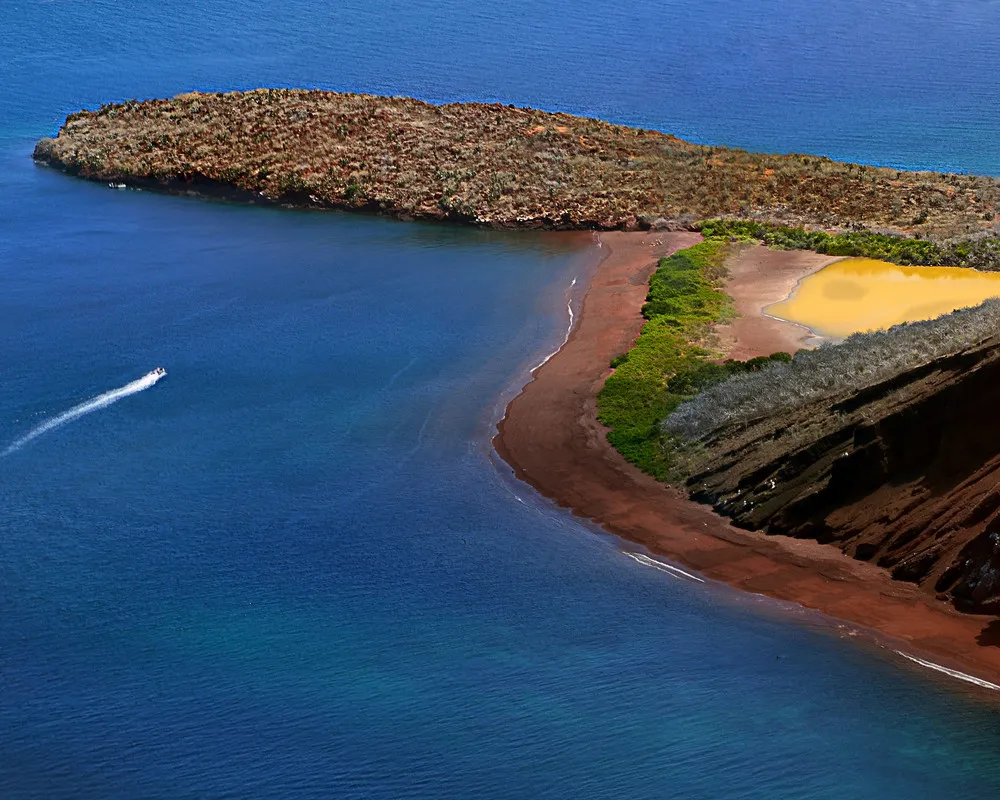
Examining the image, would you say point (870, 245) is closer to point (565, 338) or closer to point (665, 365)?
point (565, 338)

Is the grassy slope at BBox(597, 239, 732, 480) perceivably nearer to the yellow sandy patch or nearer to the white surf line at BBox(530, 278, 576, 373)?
the white surf line at BBox(530, 278, 576, 373)

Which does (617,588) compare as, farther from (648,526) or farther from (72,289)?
(72,289)

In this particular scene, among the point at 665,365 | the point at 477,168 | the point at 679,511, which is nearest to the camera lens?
the point at 679,511

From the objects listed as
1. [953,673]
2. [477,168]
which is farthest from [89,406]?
[477,168]

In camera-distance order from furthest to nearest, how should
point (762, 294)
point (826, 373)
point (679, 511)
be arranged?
point (762, 294) < point (826, 373) < point (679, 511)

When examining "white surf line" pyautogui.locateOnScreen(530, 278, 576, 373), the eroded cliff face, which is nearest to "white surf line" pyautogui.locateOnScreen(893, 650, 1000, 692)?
the eroded cliff face

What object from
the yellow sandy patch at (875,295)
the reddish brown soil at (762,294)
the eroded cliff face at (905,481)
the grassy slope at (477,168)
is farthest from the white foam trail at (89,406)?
the grassy slope at (477,168)

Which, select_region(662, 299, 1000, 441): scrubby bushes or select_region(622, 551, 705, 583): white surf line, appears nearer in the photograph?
select_region(622, 551, 705, 583): white surf line
